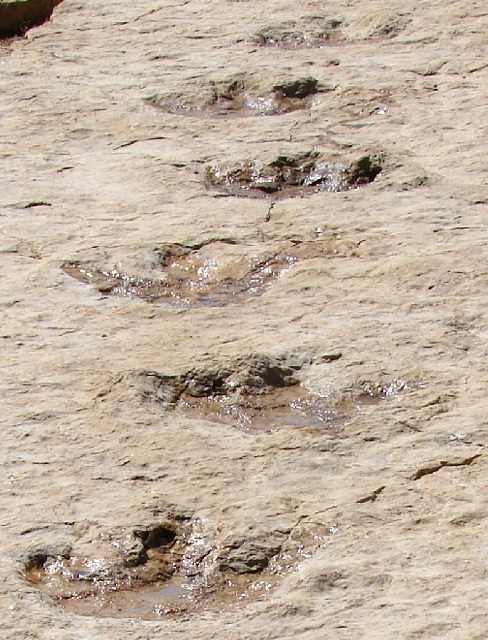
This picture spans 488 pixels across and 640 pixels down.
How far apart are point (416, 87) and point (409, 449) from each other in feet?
8.22

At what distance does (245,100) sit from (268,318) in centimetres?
189

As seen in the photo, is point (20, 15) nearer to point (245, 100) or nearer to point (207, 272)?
point (245, 100)

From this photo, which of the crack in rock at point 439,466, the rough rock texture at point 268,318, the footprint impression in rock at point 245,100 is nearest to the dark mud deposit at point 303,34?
the rough rock texture at point 268,318

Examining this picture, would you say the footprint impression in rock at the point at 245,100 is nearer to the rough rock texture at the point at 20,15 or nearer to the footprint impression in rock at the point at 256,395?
the rough rock texture at the point at 20,15

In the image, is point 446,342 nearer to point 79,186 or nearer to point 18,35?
point 79,186

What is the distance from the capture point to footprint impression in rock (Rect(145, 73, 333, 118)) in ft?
17.3

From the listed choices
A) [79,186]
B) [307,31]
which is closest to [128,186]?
[79,186]

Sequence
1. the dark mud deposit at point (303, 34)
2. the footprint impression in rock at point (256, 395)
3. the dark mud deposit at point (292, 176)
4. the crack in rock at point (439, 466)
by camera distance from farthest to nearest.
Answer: the dark mud deposit at point (303, 34) → the dark mud deposit at point (292, 176) → the footprint impression in rock at point (256, 395) → the crack in rock at point (439, 466)

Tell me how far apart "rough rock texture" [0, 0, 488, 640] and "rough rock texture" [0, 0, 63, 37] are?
28cm

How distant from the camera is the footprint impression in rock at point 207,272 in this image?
12.9ft

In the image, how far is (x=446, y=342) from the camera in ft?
11.4

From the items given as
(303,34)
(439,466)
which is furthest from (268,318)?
(303,34)

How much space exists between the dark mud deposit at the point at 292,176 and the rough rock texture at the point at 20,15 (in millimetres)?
1991

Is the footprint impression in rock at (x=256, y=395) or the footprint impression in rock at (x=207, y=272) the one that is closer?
the footprint impression in rock at (x=256, y=395)
